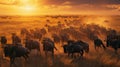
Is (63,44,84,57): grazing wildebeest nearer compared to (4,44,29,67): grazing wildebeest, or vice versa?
(4,44,29,67): grazing wildebeest

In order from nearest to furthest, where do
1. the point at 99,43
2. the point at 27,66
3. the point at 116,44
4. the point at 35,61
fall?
the point at 27,66
the point at 35,61
the point at 116,44
the point at 99,43

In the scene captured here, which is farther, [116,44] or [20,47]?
[116,44]

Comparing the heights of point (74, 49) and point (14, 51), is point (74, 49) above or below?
below

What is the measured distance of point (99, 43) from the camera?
25.0 meters

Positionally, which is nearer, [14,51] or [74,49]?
[14,51]

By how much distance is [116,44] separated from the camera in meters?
23.2

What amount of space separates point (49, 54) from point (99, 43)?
472 cm

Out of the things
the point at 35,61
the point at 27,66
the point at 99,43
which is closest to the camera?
the point at 27,66

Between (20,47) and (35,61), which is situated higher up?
(20,47)

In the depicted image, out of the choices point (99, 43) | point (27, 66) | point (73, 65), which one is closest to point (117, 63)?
point (73, 65)

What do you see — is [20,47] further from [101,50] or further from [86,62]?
[101,50]

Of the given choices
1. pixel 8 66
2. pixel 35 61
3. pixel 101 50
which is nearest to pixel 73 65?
pixel 35 61

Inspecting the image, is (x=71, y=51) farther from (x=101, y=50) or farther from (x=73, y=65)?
(x=101, y=50)

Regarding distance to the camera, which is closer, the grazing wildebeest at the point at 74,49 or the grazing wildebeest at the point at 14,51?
the grazing wildebeest at the point at 14,51
